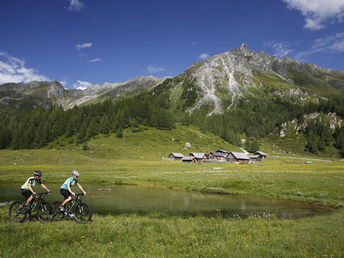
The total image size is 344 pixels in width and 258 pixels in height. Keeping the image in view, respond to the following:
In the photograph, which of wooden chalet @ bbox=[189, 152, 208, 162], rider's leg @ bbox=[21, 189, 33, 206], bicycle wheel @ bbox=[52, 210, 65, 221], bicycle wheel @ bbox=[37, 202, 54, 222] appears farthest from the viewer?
wooden chalet @ bbox=[189, 152, 208, 162]

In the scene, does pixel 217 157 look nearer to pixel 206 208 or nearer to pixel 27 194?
pixel 206 208

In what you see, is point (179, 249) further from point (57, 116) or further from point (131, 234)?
point (57, 116)

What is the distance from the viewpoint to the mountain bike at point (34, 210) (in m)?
15.9

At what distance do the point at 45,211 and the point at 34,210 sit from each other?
1.19m

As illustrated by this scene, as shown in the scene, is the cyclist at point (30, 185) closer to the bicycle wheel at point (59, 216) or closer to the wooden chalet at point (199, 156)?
the bicycle wheel at point (59, 216)

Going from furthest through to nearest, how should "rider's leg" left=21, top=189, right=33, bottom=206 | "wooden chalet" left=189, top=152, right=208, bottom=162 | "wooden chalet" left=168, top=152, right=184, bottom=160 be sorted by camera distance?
"wooden chalet" left=189, top=152, right=208, bottom=162 < "wooden chalet" left=168, top=152, right=184, bottom=160 < "rider's leg" left=21, top=189, right=33, bottom=206

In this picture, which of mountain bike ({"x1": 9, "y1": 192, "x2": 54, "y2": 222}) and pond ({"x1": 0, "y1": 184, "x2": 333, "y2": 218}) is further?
pond ({"x1": 0, "y1": 184, "x2": 333, "y2": 218})

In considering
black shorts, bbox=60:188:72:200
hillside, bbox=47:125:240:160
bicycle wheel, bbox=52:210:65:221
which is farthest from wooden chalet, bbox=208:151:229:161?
black shorts, bbox=60:188:72:200

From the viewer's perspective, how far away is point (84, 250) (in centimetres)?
943

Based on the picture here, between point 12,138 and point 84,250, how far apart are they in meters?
158

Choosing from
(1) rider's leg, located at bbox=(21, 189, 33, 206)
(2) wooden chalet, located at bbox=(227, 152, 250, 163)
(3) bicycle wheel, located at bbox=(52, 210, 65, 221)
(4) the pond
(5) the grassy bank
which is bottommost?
(2) wooden chalet, located at bbox=(227, 152, 250, 163)

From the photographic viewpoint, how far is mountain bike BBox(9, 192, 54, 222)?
15930 millimetres

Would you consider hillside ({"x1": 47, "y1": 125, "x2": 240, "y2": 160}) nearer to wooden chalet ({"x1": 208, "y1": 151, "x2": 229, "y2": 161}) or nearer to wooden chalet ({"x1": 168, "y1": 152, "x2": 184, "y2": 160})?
wooden chalet ({"x1": 168, "y1": 152, "x2": 184, "y2": 160})

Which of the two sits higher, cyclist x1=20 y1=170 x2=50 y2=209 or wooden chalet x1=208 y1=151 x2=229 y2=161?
cyclist x1=20 y1=170 x2=50 y2=209
